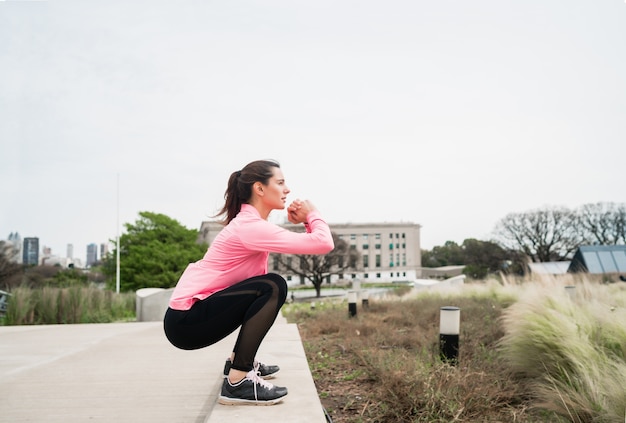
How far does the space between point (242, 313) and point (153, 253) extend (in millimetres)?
31650

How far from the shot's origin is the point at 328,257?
48312 millimetres

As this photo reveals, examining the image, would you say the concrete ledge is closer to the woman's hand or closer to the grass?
the grass

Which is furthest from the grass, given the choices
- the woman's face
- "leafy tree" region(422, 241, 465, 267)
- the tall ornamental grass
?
"leafy tree" region(422, 241, 465, 267)

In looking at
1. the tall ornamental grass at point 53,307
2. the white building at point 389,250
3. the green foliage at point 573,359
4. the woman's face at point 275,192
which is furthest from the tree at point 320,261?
the woman's face at point 275,192

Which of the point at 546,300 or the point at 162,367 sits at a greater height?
the point at 546,300

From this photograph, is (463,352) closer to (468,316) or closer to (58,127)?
(468,316)

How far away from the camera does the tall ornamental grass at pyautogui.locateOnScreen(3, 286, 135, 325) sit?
838cm

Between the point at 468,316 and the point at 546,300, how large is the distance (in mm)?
2340

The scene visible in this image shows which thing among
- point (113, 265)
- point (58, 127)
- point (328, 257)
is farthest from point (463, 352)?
point (328, 257)

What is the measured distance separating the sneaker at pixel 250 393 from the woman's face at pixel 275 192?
858mm

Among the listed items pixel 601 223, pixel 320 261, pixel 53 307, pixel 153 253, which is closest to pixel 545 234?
pixel 601 223

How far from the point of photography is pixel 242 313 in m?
2.31

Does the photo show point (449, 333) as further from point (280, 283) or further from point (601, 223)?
point (601, 223)

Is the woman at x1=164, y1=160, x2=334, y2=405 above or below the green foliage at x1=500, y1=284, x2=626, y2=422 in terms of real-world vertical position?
above
